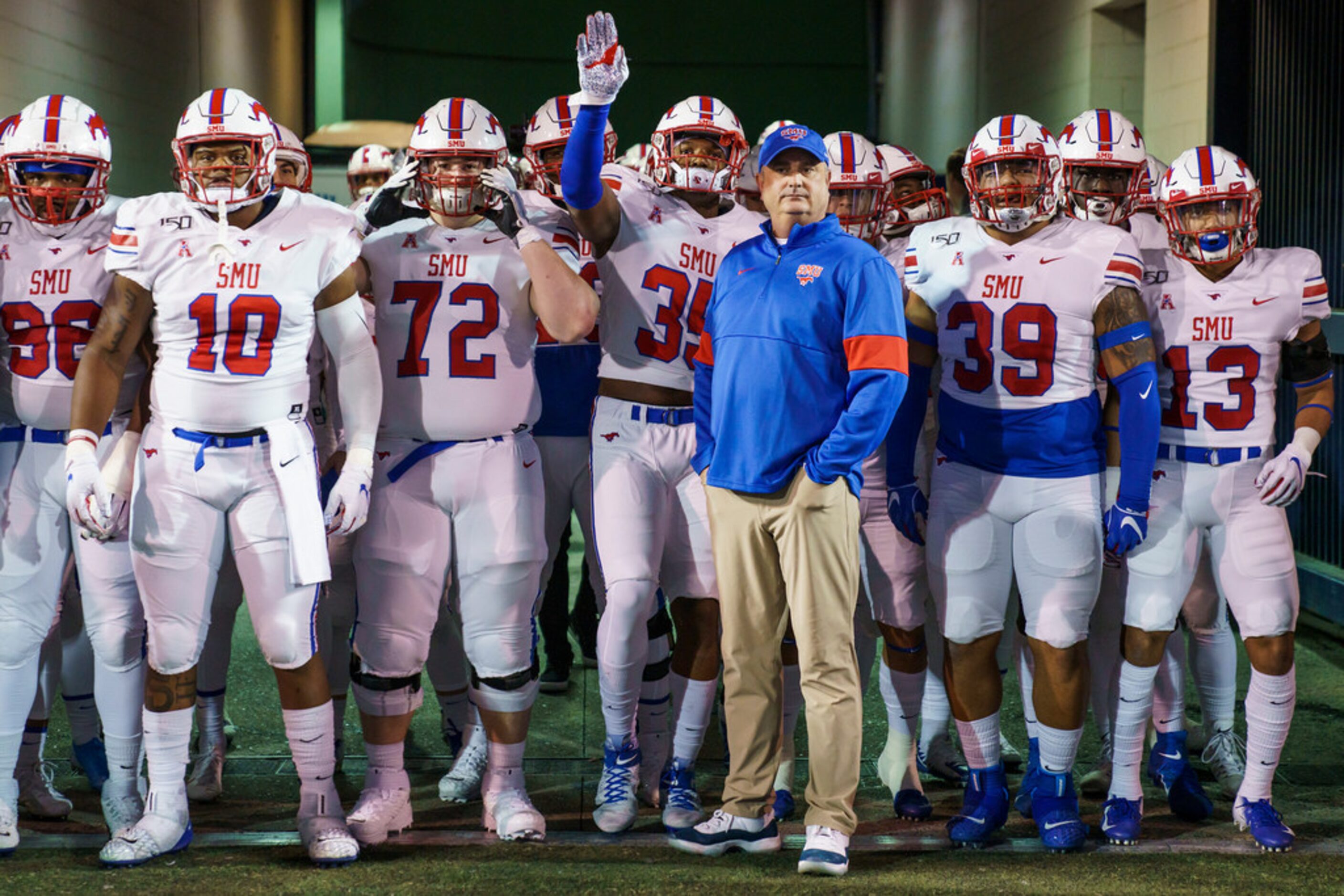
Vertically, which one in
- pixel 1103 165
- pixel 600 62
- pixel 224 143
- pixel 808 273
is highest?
pixel 600 62

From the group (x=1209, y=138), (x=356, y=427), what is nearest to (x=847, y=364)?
(x=356, y=427)

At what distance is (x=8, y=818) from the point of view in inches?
136

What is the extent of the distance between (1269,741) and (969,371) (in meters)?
1.26

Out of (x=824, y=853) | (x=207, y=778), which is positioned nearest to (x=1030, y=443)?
(x=824, y=853)

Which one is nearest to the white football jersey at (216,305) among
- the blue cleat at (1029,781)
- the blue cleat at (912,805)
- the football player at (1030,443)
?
the football player at (1030,443)

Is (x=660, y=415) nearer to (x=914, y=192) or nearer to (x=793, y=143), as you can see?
(x=793, y=143)

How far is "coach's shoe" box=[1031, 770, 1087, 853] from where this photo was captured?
3.56 m

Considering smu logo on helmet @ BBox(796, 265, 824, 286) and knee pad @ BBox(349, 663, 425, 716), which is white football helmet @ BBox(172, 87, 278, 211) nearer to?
knee pad @ BBox(349, 663, 425, 716)

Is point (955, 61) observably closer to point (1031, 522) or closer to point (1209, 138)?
point (1209, 138)

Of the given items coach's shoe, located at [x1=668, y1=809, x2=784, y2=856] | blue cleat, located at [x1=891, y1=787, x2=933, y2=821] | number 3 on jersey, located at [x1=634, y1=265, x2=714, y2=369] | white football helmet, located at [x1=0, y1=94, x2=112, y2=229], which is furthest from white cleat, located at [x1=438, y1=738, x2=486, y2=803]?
white football helmet, located at [x1=0, y1=94, x2=112, y2=229]

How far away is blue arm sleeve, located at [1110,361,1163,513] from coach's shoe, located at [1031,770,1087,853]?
749 millimetres

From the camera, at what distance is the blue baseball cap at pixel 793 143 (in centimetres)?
339

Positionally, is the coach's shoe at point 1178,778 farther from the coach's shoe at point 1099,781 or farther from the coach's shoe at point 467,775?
the coach's shoe at point 467,775

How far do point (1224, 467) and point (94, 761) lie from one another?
3.31 meters
